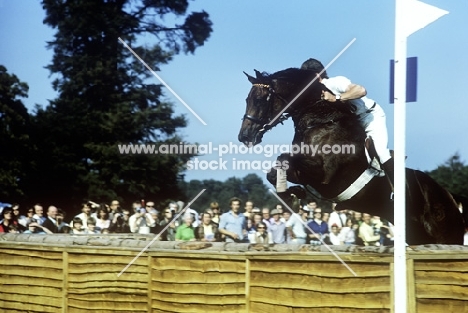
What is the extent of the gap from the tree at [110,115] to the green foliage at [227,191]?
19.2 inches

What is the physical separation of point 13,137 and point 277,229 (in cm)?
701

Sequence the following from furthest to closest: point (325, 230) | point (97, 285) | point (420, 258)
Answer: point (325, 230) → point (97, 285) → point (420, 258)

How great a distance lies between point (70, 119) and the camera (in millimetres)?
12586

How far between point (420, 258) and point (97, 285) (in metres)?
3.12

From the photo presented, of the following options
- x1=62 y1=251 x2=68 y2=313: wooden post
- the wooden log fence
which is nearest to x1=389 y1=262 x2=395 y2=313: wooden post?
the wooden log fence

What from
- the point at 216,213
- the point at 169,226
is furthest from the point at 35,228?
the point at 216,213

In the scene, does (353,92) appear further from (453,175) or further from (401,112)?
(453,175)

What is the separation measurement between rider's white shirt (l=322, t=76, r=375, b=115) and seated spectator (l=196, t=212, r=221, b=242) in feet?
7.59

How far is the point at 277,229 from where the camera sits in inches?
338

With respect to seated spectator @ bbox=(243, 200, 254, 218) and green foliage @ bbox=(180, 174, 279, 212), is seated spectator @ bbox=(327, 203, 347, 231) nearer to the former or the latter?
green foliage @ bbox=(180, 174, 279, 212)

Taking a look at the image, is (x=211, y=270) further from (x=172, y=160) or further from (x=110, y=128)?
(x=110, y=128)

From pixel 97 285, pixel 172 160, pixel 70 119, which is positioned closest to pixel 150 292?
pixel 97 285

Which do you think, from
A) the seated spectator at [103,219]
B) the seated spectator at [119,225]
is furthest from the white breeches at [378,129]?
the seated spectator at [103,219]

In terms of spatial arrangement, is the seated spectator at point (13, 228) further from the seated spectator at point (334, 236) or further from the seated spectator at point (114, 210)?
the seated spectator at point (334, 236)
